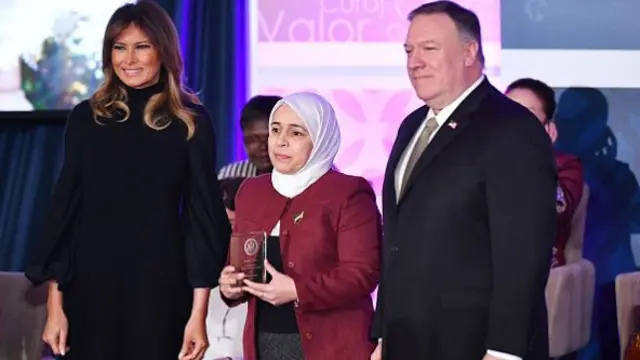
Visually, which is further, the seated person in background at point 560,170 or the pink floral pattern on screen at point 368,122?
the pink floral pattern on screen at point 368,122

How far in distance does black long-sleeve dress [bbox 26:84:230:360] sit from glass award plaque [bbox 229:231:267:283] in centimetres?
6

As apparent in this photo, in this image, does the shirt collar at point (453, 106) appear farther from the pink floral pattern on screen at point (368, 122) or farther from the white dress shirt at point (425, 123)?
the pink floral pattern on screen at point (368, 122)

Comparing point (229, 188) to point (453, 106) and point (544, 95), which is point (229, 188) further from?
point (453, 106)

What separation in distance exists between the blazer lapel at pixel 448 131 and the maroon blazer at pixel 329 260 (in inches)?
11.8

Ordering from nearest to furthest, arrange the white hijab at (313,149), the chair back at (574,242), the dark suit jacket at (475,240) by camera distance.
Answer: the dark suit jacket at (475,240) → the white hijab at (313,149) → the chair back at (574,242)

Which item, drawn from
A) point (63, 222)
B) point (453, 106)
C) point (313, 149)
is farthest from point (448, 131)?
point (63, 222)

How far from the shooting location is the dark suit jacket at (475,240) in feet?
7.02

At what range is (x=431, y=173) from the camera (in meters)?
2.27

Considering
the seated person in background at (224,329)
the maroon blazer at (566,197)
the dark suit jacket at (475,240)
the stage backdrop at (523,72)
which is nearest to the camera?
the dark suit jacket at (475,240)

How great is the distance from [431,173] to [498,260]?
253 millimetres

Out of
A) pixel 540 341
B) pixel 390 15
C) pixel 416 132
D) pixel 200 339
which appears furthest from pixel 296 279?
pixel 390 15

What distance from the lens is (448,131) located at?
2.29 metres

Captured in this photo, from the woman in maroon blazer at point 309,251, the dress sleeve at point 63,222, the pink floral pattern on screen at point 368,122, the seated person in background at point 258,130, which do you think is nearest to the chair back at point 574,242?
the pink floral pattern on screen at point 368,122

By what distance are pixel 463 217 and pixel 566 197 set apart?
2.06m
